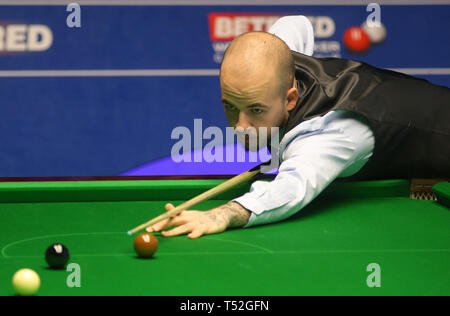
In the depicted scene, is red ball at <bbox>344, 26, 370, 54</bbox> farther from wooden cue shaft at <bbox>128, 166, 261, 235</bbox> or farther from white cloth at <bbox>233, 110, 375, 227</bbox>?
wooden cue shaft at <bbox>128, 166, 261, 235</bbox>

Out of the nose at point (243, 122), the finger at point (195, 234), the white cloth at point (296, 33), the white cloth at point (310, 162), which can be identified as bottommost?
the finger at point (195, 234)

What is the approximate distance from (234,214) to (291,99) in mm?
700

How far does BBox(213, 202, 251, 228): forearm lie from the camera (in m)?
2.59

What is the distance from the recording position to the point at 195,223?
8.25 ft

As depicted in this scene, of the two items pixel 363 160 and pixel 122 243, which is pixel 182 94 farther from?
pixel 122 243

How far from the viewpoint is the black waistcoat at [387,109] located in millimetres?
3152

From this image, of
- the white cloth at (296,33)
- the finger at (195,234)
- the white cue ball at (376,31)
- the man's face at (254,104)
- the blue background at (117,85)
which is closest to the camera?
the finger at (195,234)

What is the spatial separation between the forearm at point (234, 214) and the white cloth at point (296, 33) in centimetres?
172

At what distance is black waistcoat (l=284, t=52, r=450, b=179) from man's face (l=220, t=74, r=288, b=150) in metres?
0.13

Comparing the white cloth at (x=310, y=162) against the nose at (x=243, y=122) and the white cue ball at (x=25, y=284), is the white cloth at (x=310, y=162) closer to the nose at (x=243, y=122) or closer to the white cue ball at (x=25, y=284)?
the nose at (x=243, y=122)

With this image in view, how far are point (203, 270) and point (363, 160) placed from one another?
1.43 m

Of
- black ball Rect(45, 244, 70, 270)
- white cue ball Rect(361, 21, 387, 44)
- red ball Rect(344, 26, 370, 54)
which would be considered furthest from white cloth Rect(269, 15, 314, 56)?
black ball Rect(45, 244, 70, 270)

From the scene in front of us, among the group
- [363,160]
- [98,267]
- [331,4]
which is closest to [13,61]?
[331,4]

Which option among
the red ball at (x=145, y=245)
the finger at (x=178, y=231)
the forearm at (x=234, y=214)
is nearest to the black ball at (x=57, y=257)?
the red ball at (x=145, y=245)
